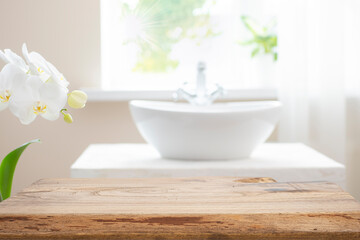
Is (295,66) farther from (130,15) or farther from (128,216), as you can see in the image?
A: (128,216)

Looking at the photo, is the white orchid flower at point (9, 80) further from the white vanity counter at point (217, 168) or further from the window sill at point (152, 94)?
the window sill at point (152, 94)

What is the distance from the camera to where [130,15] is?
2568 millimetres

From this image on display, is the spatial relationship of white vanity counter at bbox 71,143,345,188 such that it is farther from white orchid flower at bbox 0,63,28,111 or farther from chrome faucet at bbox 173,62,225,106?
white orchid flower at bbox 0,63,28,111

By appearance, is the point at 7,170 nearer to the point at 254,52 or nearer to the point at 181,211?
the point at 181,211

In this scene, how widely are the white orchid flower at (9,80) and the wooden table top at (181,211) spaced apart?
136mm

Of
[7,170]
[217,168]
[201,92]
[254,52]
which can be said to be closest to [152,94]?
[201,92]

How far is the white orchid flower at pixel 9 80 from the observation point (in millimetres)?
640

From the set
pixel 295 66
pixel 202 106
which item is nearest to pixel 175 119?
pixel 202 106

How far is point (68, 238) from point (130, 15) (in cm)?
213

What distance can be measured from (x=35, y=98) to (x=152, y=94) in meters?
1.65

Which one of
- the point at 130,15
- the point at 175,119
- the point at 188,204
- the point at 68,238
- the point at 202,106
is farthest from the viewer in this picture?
the point at 130,15

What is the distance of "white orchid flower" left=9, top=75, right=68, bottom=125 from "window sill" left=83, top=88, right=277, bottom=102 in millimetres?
1632

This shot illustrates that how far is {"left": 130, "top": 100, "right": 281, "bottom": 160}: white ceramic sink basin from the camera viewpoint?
160 cm

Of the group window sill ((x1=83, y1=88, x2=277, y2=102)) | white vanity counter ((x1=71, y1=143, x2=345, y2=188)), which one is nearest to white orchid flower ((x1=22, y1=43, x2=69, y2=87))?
white vanity counter ((x1=71, y1=143, x2=345, y2=188))
